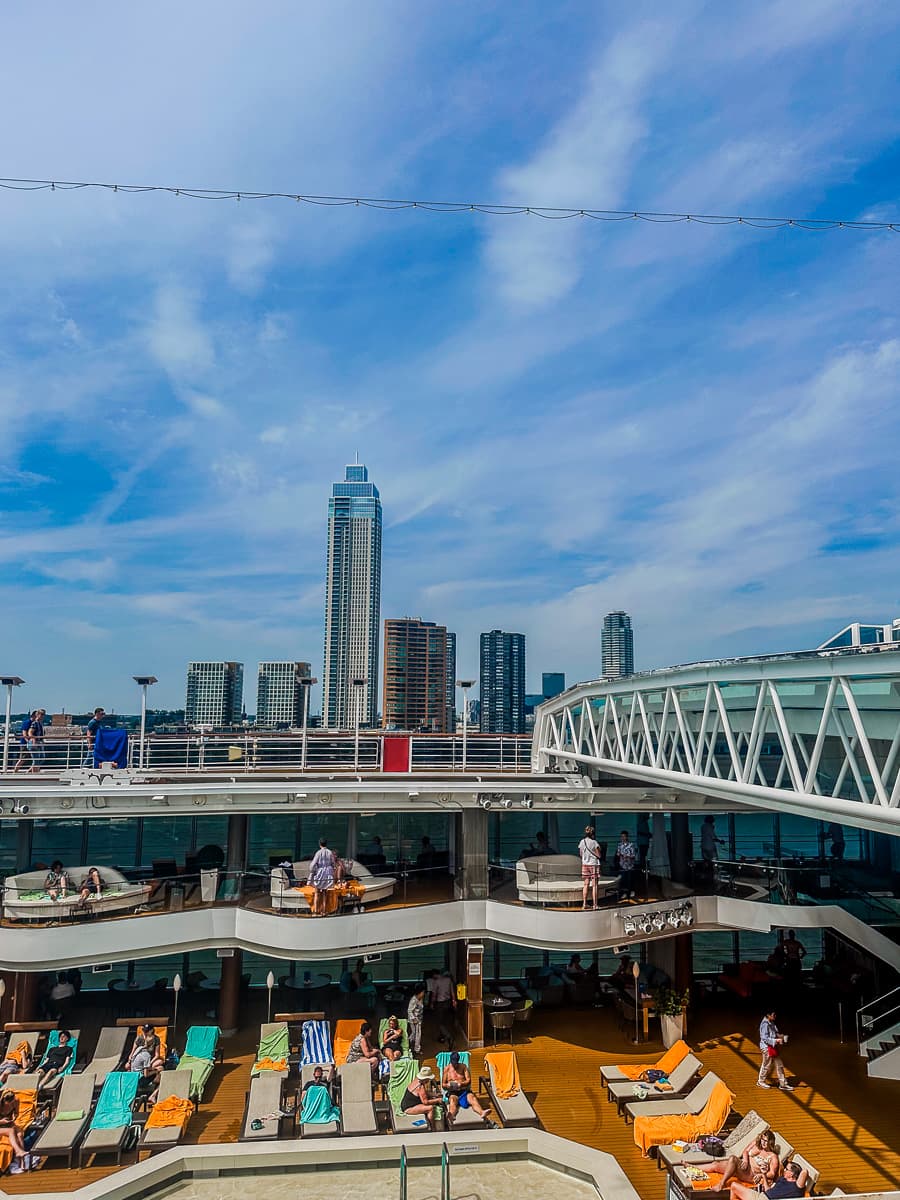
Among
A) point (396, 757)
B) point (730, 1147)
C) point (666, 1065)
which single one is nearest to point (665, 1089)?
point (666, 1065)

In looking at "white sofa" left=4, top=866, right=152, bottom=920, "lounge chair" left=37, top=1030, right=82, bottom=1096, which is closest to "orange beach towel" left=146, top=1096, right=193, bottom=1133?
"lounge chair" left=37, top=1030, right=82, bottom=1096

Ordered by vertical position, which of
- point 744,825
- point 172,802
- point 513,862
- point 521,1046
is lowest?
point 744,825

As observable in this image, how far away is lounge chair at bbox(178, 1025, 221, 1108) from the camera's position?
14.9 metres

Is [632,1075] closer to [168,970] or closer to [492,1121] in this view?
[492,1121]

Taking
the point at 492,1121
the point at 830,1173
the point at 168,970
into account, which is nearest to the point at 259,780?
the point at 492,1121

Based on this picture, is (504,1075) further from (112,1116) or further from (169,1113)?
(112,1116)

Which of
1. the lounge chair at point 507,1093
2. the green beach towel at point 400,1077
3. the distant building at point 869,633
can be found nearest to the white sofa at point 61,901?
the green beach towel at point 400,1077

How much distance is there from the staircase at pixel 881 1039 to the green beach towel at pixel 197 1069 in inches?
491

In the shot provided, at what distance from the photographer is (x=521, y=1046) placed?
1766cm

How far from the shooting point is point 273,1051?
16094mm

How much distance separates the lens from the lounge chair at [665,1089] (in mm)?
14547

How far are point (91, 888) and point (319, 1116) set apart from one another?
6.66 metres

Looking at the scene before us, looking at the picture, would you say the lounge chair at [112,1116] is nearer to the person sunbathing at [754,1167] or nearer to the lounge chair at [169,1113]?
the lounge chair at [169,1113]

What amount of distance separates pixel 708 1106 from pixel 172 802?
Result: 11.5m
